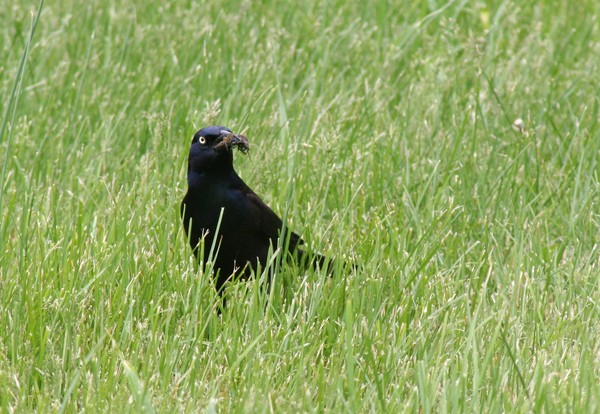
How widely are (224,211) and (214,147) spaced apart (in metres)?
0.26

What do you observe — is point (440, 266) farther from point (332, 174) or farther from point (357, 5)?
point (357, 5)

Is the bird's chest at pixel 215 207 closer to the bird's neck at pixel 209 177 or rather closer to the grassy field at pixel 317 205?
the bird's neck at pixel 209 177

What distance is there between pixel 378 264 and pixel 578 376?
3.67 feet

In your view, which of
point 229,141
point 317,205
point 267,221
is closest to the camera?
point 229,141

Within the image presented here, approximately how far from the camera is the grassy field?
136 inches

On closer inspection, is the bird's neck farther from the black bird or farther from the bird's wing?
the bird's wing

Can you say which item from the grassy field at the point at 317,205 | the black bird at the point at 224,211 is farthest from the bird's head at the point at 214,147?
the grassy field at the point at 317,205

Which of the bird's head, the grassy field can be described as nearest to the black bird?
the bird's head

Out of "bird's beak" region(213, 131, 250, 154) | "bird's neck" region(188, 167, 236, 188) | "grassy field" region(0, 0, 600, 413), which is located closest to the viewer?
"grassy field" region(0, 0, 600, 413)

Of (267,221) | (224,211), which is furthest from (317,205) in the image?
(224,211)

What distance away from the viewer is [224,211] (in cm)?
457

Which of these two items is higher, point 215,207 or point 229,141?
point 229,141

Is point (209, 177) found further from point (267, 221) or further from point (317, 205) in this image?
point (317, 205)

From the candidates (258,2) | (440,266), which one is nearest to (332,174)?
(440,266)
